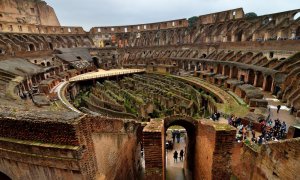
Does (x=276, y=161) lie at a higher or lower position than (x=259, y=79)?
higher

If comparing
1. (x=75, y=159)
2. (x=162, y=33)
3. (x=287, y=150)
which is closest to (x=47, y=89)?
(x=75, y=159)

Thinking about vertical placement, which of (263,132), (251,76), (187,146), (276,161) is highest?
(276,161)

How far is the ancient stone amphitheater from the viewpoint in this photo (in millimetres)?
5665

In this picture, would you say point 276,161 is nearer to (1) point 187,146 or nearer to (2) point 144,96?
(1) point 187,146

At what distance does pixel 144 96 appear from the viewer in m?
24.5

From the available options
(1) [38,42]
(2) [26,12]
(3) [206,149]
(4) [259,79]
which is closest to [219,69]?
(4) [259,79]

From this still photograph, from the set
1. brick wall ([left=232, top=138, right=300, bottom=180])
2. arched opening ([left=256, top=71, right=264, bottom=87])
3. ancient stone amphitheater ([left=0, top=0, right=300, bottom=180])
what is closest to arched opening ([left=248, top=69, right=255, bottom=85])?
ancient stone amphitheater ([left=0, top=0, right=300, bottom=180])

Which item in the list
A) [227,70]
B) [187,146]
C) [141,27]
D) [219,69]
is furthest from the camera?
[141,27]

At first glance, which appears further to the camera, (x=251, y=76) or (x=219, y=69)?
(x=219, y=69)

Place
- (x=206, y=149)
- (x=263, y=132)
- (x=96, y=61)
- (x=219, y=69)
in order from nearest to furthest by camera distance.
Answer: (x=206, y=149)
(x=263, y=132)
(x=219, y=69)
(x=96, y=61)

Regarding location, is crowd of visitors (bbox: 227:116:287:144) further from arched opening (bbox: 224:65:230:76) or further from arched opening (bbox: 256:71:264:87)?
arched opening (bbox: 224:65:230:76)

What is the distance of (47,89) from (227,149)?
25321 mm

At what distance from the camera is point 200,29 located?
153 feet

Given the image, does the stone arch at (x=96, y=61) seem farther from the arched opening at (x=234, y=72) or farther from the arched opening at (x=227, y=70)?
the arched opening at (x=234, y=72)
